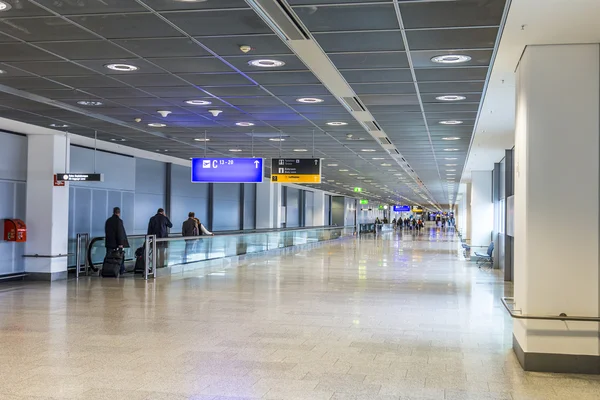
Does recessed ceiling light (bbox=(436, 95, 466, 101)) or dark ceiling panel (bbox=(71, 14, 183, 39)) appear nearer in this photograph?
dark ceiling panel (bbox=(71, 14, 183, 39))

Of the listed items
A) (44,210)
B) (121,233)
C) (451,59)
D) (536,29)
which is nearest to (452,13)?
(536,29)

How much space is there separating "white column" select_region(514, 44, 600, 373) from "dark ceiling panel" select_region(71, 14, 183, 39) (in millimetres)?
4084

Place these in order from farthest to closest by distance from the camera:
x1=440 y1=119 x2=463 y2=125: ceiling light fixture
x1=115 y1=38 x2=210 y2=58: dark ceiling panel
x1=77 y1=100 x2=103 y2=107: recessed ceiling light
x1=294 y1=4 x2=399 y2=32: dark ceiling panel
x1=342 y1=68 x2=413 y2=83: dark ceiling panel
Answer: x1=440 y1=119 x2=463 y2=125: ceiling light fixture
x1=77 y1=100 x2=103 y2=107: recessed ceiling light
x1=342 y1=68 x2=413 y2=83: dark ceiling panel
x1=115 y1=38 x2=210 y2=58: dark ceiling panel
x1=294 y1=4 x2=399 y2=32: dark ceiling panel

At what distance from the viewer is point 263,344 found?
8.08m

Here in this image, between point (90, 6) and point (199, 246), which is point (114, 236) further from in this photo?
point (90, 6)

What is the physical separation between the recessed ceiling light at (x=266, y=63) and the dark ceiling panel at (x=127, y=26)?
1518 mm

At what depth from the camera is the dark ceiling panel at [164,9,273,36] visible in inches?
254

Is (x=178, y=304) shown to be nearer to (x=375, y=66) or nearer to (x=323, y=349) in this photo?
(x=323, y=349)

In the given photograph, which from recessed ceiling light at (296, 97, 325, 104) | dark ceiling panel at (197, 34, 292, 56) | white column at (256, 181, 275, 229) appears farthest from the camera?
white column at (256, 181, 275, 229)

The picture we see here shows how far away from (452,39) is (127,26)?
364cm

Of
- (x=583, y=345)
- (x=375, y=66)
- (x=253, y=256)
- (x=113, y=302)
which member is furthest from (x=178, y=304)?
(x=253, y=256)

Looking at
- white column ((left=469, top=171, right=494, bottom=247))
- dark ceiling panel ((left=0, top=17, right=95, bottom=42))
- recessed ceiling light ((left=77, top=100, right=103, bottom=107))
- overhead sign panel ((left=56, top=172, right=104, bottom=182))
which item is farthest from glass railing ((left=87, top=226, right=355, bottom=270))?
dark ceiling panel ((left=0, top=17, right=95, bottom=42))

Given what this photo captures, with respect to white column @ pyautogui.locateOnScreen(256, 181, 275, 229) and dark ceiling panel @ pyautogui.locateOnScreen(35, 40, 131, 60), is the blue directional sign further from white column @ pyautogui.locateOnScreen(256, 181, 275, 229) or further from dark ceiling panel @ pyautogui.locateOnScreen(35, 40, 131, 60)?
white column @ pyautogui.locateOnScreen(256, 181, 275, 229)

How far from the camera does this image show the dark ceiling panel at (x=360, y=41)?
281 inches
